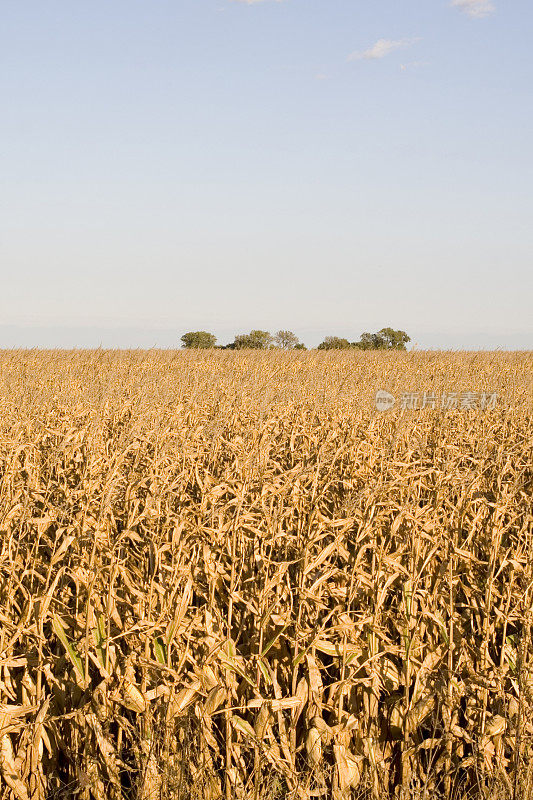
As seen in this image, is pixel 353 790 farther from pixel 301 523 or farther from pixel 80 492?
pixel 80 492

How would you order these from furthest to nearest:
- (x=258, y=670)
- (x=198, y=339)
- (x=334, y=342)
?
→ (x=198, y=339), (x=334, y=342), (x=258, y=670)

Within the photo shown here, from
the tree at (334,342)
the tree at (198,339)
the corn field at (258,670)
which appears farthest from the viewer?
the tree at (198,339)

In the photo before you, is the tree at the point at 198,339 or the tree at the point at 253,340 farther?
the tree at the point at 198,339

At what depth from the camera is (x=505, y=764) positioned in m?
2.80

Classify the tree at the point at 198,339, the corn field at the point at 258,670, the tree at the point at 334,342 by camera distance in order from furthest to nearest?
1. the tree at the point at 198,339
2. the tree at the point at 334,342
3. the corn field at the point at 258,670

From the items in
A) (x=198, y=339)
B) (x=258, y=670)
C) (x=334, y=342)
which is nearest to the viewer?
(x=258, y=670)

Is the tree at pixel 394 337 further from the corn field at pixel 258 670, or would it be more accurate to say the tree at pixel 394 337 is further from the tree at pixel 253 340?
the corn field at pixel 258 670

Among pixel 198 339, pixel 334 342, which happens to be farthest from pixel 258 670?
pixel 198 339

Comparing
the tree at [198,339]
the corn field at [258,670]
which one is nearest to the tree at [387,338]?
the tree at [198,339]

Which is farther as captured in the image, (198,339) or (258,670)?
(198,339)

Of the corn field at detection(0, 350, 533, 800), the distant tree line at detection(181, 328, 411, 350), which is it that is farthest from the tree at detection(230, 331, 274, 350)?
the corn field at detection(0, 350, 533, 800)

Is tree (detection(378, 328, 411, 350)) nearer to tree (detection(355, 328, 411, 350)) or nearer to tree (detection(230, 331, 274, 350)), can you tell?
tree (detection(355, 328, 411, 350))

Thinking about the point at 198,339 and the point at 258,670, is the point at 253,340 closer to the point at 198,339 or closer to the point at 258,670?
the point at 198,339

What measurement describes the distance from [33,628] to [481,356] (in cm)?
2001
